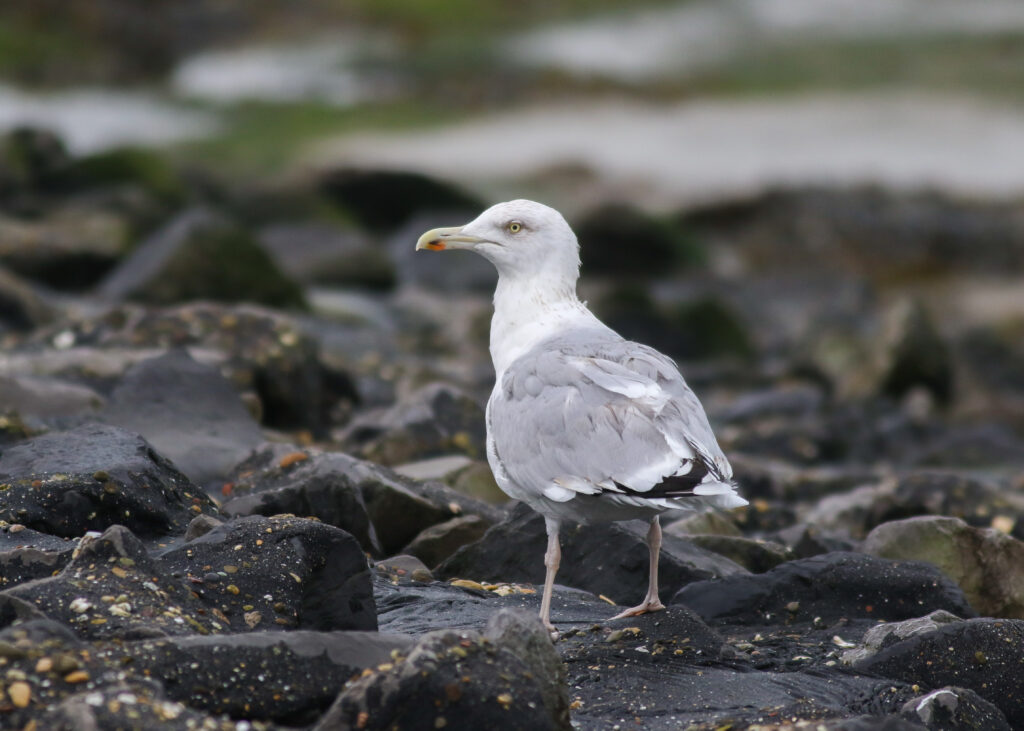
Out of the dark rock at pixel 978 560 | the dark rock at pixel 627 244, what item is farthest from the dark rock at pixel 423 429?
the dark rock at pixel 627 244

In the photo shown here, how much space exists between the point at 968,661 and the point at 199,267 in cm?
984

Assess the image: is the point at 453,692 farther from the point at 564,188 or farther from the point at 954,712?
the point at 564,188

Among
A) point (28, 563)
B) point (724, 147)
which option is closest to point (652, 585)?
point (28, 563)

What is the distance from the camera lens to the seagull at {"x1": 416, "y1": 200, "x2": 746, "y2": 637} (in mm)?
4801

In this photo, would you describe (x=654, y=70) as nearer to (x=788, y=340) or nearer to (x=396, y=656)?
(x=788, y=340)

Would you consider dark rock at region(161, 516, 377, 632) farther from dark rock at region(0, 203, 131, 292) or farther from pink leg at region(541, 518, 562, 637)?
dark rock at region(0, 203, 131, 292)

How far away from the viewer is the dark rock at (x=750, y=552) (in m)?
6.34

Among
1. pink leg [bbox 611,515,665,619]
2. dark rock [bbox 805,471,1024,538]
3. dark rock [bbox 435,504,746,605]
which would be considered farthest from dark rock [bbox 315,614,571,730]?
dark rock [bbox 805,471,1024,538]

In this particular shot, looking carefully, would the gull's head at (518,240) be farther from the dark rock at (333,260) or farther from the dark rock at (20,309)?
the dark rock at (333,260)

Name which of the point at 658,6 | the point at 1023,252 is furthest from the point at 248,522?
the point at 658,6

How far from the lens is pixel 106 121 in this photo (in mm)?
34250

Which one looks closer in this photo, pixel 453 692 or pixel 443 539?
pixel 453 692

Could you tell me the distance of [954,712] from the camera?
417 centimetres

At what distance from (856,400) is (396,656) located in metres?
11.3
